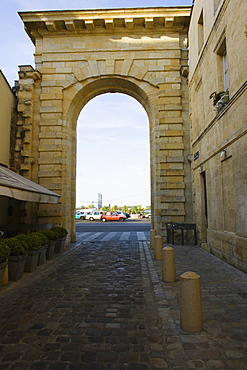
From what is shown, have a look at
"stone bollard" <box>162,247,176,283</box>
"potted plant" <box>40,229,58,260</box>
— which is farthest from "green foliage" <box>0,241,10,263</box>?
"stone bollard" <box>162,247,176,283</box>

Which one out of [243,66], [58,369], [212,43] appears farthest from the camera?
[212,43]

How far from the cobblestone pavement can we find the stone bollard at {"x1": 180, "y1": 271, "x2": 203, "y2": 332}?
102 mm

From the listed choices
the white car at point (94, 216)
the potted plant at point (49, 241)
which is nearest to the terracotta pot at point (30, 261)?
the potted plant at point (49, 241)

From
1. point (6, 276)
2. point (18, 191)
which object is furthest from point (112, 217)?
point (6, 276)

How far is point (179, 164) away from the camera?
12.3 meters

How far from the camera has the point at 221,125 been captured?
25.6 feet

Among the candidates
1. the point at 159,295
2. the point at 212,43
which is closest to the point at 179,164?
the point at 212,43

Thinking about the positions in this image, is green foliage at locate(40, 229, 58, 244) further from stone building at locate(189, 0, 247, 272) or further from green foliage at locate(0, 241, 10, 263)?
stone building at locate(189, 0, 247, 272)

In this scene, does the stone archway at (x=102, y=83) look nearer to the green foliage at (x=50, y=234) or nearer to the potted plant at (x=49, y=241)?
the green foliage at (x=50, y=234)

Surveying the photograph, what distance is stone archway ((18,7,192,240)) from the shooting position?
12.3 meters

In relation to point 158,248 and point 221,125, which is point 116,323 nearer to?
point 158,248

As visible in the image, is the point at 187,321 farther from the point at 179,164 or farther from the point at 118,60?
the point at 118,60

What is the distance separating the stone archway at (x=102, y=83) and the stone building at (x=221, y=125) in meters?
1.27

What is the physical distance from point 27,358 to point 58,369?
429mm
